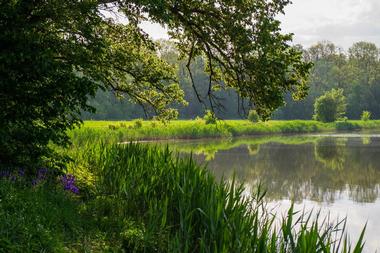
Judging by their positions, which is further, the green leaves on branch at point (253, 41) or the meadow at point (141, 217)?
the green leaves on branch at point (253, 41)

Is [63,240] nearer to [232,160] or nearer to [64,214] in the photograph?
[64,214]

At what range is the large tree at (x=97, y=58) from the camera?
686 centimetres

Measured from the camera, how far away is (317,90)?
8938 cm

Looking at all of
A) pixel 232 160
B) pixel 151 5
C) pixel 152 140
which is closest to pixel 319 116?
pixel 152 140

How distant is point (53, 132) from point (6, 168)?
2.84 feet

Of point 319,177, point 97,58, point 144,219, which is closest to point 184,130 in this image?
point 319,177

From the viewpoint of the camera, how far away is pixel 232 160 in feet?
74.9

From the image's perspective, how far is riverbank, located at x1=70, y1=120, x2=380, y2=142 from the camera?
1045 inches

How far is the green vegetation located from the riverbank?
339 inches

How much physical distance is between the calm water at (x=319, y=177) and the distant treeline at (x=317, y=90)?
44176mm

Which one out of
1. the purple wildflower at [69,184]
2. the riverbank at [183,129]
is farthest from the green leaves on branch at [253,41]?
the riverbank at [183,129]

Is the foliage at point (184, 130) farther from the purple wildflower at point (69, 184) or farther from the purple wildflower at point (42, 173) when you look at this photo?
the purple wildflower at point (42, 173)

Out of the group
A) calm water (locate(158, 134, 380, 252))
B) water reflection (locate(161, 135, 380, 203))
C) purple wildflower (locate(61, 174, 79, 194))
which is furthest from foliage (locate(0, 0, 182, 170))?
water reflection (locate(161, 135, 380, 203))

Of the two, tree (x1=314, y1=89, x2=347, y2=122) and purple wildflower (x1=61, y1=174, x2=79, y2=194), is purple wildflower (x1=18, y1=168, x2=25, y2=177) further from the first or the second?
tree (x1=314, y1=89, x2=347, y2=122)
